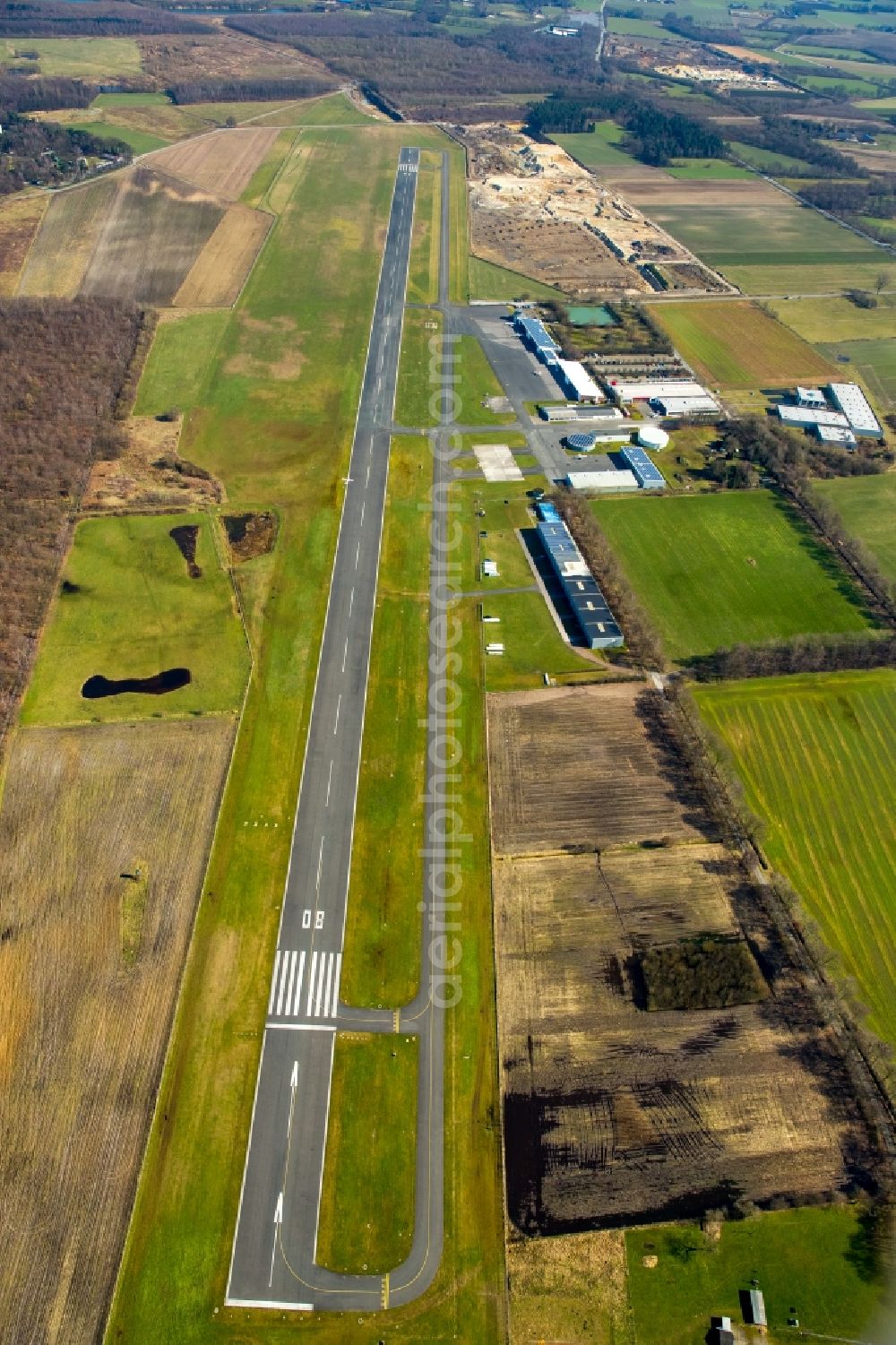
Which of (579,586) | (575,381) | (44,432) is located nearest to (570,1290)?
(579,586)

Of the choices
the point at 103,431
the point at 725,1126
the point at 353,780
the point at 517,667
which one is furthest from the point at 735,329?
the point at 725,1126

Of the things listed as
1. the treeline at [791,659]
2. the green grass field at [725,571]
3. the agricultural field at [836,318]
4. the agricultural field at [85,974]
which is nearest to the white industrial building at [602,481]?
the green grass field at [725,571]

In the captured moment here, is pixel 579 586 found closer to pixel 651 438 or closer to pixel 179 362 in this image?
pixel 651 438

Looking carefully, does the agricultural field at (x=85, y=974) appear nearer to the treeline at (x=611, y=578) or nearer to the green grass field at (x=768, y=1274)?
the green grass field at (x=768, y=1274)

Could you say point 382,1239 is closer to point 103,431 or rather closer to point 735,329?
point 103,431

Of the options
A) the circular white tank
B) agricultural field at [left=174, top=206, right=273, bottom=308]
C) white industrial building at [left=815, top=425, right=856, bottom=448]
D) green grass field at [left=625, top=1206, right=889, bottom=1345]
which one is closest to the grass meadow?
green grass field at [left=625, top=1206, right=889, bottom=1345]

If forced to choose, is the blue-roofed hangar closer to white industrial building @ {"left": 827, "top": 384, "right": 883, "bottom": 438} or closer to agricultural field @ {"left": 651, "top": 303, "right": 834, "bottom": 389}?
white industrial building @ {"left": 827, "top": 384, "right": 883, "bottom": 438}
